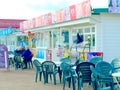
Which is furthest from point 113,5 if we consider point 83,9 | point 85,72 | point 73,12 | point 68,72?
point 85,72

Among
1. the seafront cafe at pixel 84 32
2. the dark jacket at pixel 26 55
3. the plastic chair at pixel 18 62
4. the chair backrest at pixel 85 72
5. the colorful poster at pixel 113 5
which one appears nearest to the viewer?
the chair backrest at pixel 85 72

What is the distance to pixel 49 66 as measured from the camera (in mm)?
12211

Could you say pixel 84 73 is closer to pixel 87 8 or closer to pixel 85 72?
pixel 85 72

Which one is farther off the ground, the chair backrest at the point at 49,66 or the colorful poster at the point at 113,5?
the colorful poster at the point at 113,5

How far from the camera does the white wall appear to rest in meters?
15.4

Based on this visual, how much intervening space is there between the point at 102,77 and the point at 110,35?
771 cm

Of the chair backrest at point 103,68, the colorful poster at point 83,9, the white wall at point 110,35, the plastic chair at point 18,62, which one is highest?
the colorful poster at point 83,9

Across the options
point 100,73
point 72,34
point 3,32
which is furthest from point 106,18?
point 3,32

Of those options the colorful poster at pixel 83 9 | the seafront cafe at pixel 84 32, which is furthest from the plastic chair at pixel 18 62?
the colorful poster at pixel 83 9

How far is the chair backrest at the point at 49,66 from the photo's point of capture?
39.6 feet

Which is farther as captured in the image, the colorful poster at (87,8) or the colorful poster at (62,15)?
the colorful poster at (62,15)

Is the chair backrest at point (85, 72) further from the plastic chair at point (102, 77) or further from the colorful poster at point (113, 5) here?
the colorful poster at point (113, 5)

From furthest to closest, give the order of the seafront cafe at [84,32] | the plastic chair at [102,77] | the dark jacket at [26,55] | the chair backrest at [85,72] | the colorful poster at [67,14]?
the dark jacket at [26,55] → the colorful poster at [67,14] → the seafront cafe at [84,32] → the chair backrest at [85,72] → the plastic chair at [102,77]

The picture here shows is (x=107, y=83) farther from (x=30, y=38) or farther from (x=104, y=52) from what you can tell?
(x=30, y=38)
